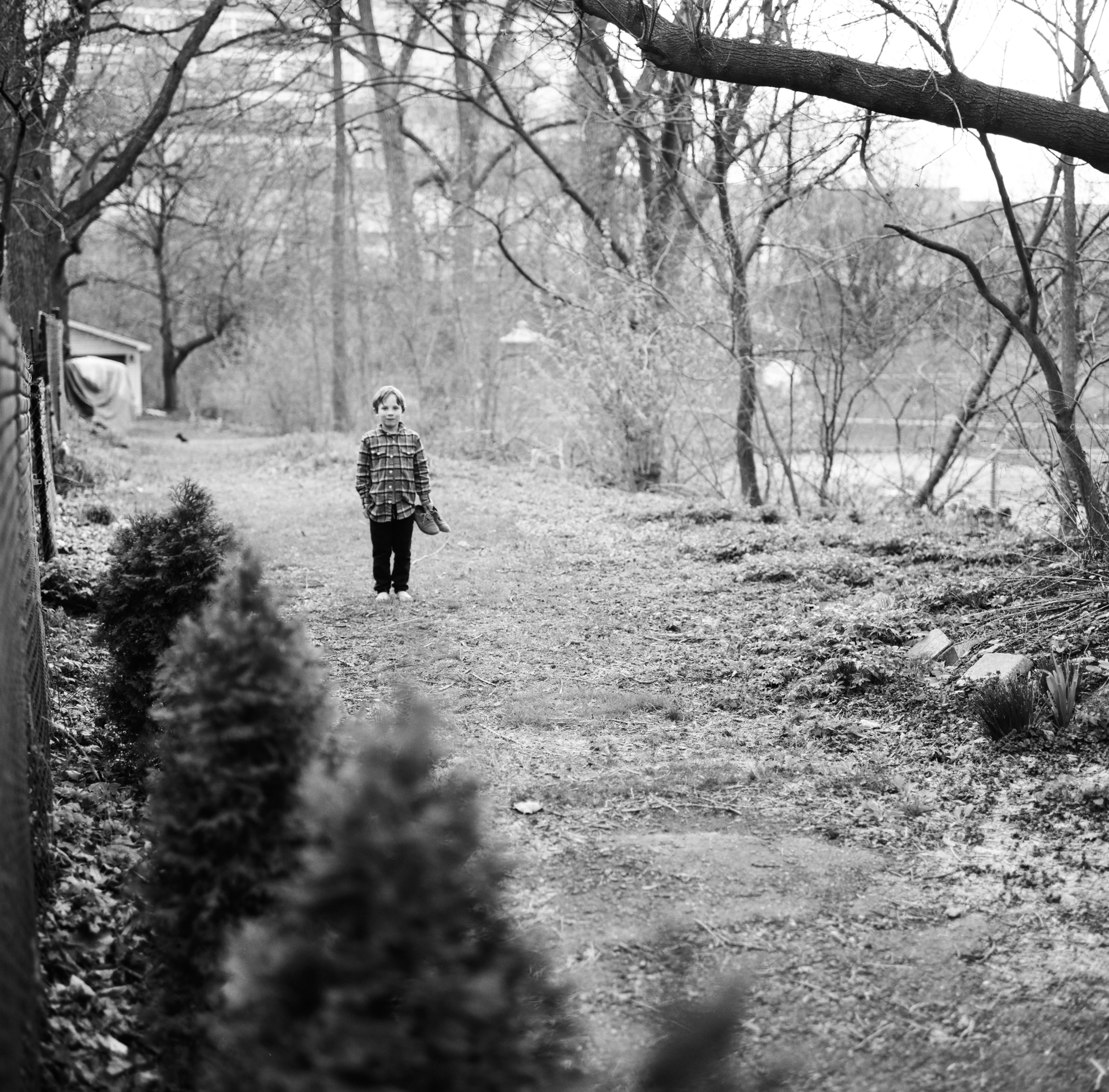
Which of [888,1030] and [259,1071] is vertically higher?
[259,1071]

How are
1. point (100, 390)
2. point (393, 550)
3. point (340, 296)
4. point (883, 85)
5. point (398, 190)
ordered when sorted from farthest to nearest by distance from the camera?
point (100, 390)
point (340, 296)
point (398, 190)
point (393, 550)
point (883, 85)

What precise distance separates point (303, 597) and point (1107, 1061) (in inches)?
263

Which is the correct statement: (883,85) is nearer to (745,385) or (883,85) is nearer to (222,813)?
(222,813)

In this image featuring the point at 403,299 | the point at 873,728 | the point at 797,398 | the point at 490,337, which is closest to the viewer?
the point at 873,728

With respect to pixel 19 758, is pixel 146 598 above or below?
above

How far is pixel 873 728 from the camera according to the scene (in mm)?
5672

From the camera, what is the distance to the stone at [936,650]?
6.34 m

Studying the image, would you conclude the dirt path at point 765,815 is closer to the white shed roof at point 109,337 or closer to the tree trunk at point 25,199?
the tree trunk at point 25,199

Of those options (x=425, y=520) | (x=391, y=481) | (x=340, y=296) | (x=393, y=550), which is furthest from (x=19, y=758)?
(x=340, y=296)

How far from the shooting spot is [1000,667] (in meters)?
5.91

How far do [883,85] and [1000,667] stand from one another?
334cm

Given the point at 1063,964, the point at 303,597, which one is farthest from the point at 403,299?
the point at 1063,964

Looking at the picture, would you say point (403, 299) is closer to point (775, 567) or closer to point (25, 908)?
point (775, 567)

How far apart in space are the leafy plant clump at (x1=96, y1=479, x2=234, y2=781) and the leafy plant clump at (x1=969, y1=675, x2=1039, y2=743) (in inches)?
141
